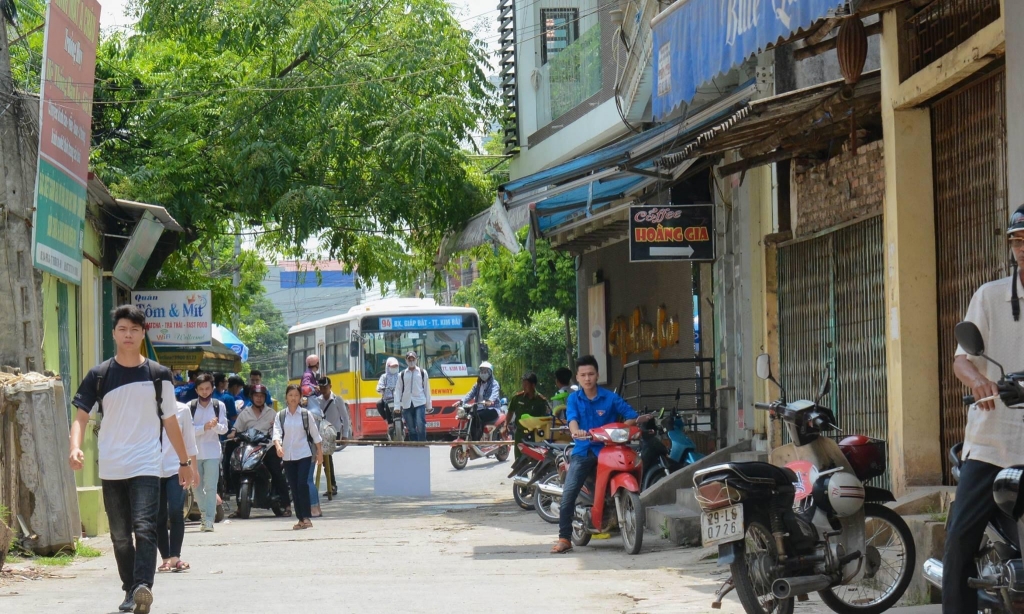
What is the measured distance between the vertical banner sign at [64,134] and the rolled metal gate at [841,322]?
21.5 ft

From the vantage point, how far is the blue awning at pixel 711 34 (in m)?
7.54

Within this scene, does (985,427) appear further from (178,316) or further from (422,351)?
(422,351)

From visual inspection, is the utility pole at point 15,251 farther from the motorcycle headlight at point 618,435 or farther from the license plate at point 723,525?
the license plate at point 723,525

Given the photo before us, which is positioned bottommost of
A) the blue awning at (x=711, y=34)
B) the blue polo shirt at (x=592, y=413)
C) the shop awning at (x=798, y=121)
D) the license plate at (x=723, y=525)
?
the license plate at (x=723, y=525)

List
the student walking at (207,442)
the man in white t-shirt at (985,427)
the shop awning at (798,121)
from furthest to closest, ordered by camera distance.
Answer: the student walking at (207,442)
the shop awning at (798,121)
the man in white t-shirt at (985,427)

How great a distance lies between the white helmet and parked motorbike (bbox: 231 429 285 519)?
10879mm

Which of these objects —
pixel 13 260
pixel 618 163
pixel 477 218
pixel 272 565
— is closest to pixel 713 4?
pixel 618 163

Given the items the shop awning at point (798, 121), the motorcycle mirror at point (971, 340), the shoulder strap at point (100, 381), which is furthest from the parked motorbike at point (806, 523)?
the shoulder strap at point (100, 381)

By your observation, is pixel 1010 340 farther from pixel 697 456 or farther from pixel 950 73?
pixel 697 456

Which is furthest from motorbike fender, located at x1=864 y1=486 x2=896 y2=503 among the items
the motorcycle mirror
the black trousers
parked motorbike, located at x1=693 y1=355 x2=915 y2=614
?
the motorcycle mirror

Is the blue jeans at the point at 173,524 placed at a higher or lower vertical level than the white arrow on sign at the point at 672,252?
lower

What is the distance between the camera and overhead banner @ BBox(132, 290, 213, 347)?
760 inches

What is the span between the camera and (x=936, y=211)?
8.97 metres

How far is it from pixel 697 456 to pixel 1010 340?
832 centimetres
